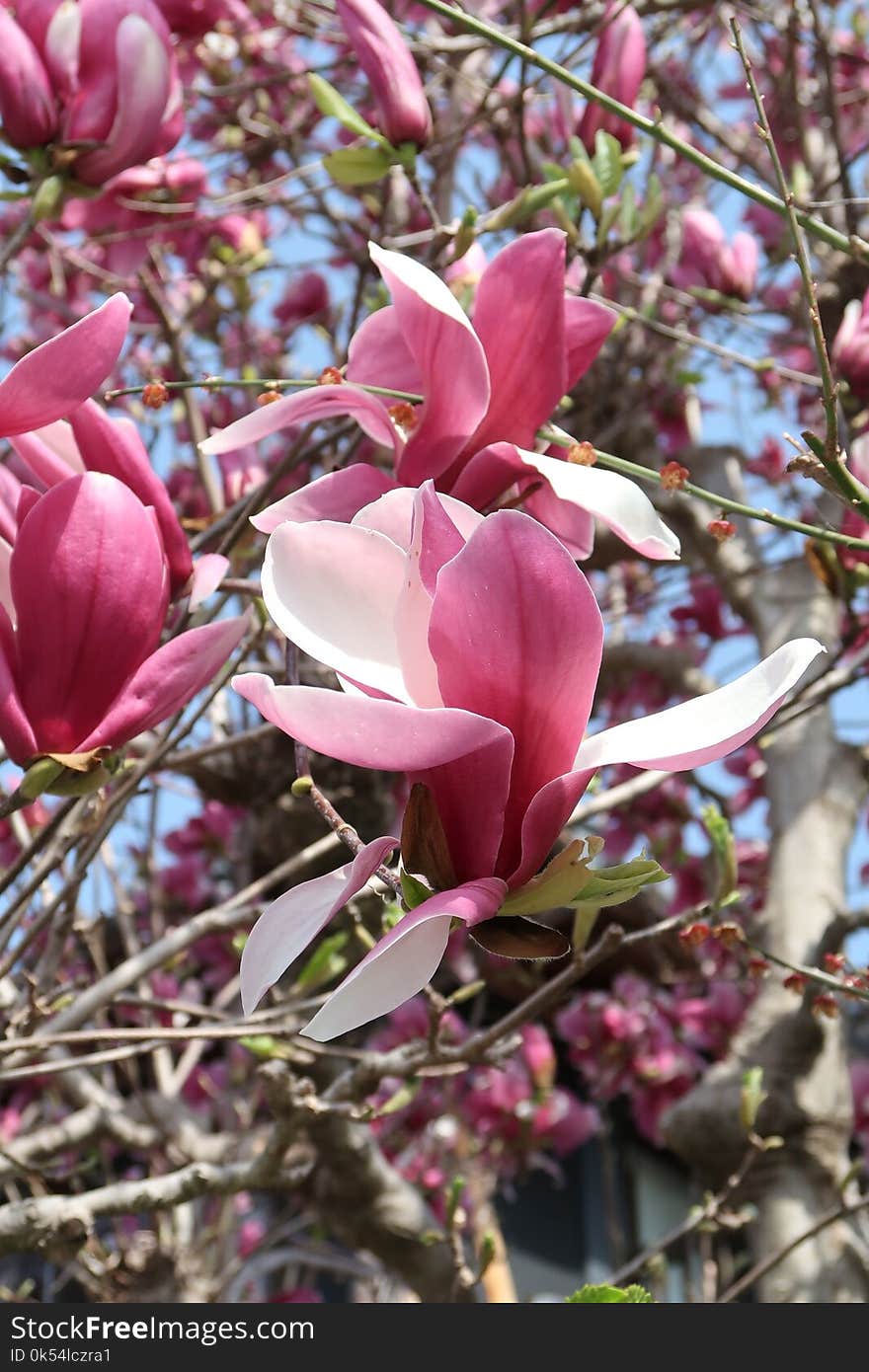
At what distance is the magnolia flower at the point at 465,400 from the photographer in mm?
661

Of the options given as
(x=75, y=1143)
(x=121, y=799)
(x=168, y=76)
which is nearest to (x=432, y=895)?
(x=121, y=799)

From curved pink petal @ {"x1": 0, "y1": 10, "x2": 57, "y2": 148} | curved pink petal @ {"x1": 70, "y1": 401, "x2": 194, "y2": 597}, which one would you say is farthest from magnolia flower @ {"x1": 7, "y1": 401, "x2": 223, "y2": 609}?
curved pink petal @ {"x1": 0, "y1": 10, "x2": 57, "y2": 148}

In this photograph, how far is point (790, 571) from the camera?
2428 millimetres

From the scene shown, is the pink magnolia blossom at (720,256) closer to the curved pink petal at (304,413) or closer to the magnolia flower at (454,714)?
the curved pink petal at (304,413)

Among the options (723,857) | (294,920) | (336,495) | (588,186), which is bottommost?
(723,857)

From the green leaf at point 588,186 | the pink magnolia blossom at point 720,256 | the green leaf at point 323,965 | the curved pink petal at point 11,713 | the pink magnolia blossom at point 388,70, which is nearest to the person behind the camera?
the curved pink petal at point 11,713

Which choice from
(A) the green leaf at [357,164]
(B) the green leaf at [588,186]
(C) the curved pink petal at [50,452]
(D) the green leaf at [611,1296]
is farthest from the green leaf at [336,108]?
(D) the green leaf at [611,1296]

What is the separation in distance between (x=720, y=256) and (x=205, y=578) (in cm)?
99

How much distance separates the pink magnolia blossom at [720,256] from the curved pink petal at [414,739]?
1.11 m

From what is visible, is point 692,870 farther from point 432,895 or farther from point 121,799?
point 432,895

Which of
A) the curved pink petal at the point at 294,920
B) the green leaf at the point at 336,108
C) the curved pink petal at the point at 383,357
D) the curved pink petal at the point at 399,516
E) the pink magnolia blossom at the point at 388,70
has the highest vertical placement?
the pink magnolia blossom at the point at 388,70

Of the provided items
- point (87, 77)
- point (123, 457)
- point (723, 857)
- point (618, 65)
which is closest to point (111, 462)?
point (123, 457)

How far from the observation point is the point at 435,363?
26.6 inches

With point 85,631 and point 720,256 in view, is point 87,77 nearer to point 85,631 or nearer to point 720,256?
point 85,631
